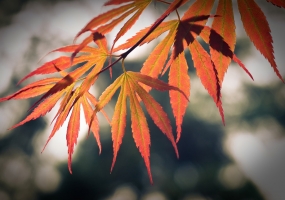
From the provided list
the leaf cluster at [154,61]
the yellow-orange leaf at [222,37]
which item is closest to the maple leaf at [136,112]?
the leaf cluster at [154,61]

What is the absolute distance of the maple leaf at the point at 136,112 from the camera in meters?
0.48

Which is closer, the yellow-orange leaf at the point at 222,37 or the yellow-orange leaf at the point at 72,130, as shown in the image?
the yellow-orange leaf at the point at 222,37

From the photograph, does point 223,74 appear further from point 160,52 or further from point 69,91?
point 69,91

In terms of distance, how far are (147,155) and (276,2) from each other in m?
0.33

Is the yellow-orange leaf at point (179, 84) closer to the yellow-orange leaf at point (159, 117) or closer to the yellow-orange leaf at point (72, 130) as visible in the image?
the yellow-orange leaf at point (159, 117)

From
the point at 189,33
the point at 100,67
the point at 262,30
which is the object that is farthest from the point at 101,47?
the point at 262,30

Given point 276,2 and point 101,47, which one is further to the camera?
point 101,47

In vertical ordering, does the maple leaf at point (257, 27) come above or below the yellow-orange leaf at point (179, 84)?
above

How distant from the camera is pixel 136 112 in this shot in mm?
527

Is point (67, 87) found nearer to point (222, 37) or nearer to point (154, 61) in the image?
point (154, 61)

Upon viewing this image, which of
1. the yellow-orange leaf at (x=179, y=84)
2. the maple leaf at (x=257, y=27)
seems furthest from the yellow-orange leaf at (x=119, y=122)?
the maple leaf at (x=257, y=27)

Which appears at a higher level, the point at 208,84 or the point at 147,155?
the point at 208,84

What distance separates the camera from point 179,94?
18.7 inches

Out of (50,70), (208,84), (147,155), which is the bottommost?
(147,155)
